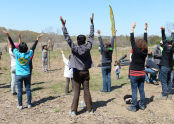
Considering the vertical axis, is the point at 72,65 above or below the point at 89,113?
above

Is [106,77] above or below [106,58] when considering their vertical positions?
below

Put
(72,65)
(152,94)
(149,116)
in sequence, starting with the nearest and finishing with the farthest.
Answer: (72,65) < (149,116) < (152,94)

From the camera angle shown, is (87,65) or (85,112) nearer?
(87,65)

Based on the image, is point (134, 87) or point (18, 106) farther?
point (18, 106)

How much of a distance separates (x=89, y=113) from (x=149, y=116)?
1.60 metres

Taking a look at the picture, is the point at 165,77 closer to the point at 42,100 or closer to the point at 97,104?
the point at 97,104

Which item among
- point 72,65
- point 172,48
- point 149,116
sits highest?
point 172,48

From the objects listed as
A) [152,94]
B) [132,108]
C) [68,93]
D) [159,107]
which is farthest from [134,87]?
[68,93]

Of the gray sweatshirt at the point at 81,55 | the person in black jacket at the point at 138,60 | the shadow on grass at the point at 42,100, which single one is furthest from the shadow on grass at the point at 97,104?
the shadow on grass at the point at 42,100

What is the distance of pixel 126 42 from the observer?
39.9 meters

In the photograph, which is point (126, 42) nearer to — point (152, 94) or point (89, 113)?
point (152, 94)

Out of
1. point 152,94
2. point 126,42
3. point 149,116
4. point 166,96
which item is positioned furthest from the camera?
point 126,42

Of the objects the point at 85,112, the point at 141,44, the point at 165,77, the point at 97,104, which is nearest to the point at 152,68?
the point at 165,77

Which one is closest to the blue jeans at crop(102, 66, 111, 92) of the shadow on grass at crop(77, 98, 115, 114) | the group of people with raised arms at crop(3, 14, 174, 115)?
the shadow on grass at crop(77, 98, 115, 114)
